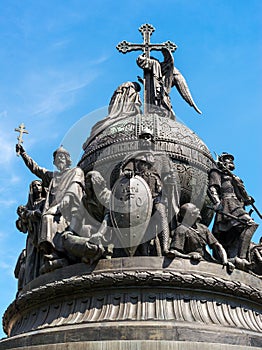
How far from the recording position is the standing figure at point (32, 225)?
40.0 feet

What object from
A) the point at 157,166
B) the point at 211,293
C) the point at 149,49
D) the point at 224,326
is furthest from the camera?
the point at 149,49

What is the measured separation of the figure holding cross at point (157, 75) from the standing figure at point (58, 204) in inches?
116

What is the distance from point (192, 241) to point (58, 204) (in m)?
2.97

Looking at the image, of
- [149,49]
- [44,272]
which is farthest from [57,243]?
[149,49]

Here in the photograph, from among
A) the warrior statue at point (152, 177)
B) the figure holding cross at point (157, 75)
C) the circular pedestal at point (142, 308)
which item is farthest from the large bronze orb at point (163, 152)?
the circular pedestal at point (142, 308)

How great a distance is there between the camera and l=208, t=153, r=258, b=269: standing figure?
11.6 meters

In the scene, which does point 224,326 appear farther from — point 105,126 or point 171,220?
point 105,126

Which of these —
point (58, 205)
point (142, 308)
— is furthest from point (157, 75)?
point (142, 308)

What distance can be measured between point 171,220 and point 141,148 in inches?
76.9

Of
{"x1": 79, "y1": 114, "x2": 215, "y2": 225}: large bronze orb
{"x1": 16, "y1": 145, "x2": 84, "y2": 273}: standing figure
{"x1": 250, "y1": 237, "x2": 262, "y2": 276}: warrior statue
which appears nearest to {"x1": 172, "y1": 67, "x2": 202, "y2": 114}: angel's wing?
{"x1": 79, "y1": 114, "x2": 215, "y2": 225}: large bronze orb

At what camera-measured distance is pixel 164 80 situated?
1572 cm

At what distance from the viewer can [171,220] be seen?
11273 millimetres

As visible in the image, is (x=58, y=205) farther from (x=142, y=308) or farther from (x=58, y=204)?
(x=142, y=308)

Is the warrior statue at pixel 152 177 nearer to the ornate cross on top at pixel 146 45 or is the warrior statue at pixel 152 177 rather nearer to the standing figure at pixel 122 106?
the standing figure at pixel 122 106
